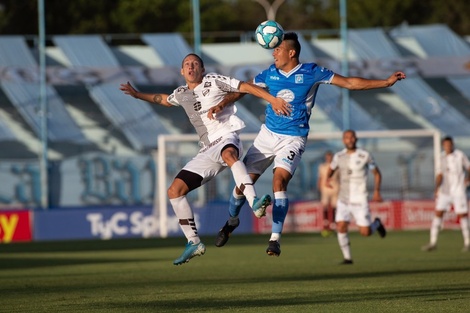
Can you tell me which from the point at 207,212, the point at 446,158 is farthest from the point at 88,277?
the point at 207,212

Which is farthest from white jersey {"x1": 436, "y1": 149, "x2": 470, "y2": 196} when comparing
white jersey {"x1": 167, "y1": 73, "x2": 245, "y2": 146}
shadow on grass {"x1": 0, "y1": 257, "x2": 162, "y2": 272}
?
white jersey {"x1": 167, "y1": 73, "x2": 245, "y2": 146}

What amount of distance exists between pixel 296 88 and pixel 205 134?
49.0 inches

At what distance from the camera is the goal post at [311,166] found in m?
33.4

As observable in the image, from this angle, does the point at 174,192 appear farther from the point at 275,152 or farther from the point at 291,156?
the point at 291,156

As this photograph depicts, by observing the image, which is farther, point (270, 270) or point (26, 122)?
point (26, 122)

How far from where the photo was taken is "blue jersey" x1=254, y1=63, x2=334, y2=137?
13500mm

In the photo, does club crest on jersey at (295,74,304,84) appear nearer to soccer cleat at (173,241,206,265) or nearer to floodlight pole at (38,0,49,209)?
soccer cleat at (173,241,206,265)

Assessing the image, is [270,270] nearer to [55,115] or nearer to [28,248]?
[28,248]

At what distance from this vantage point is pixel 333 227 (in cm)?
3394

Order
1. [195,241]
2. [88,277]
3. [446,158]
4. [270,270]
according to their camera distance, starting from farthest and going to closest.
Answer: [446,158], [270,270], [88,277], [195,241]

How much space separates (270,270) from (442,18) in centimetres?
5111

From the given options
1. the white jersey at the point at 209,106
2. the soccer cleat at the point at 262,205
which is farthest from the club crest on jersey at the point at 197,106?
the soccer cleat at the point at 262,205

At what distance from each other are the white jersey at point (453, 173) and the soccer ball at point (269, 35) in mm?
11118

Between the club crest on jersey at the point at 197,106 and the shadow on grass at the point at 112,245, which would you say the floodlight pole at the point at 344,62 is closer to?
the shadow on grass at the point at 112,245
